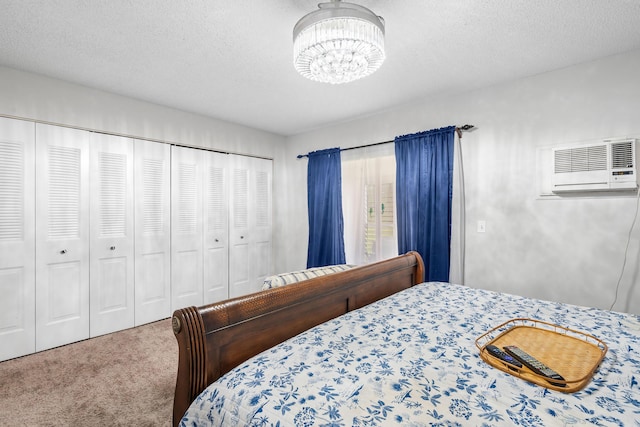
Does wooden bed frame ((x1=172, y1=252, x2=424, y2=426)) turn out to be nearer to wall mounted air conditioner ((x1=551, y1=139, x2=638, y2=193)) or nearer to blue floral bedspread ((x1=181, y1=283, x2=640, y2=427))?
blue floral bedspread ((x1=181, y1=283, x2=640, y2=427))

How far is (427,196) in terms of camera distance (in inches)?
125

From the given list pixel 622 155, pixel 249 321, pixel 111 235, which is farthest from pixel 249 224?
pixel 622 155

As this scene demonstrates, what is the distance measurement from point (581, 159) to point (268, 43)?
98.4 inches

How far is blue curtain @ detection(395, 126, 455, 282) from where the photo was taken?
10.0ft

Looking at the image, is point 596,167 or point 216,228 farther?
point 216,228

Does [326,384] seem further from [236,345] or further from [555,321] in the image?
[555,321]

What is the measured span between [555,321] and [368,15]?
190 cm

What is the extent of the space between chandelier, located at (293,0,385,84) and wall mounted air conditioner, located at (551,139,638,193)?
1.80m

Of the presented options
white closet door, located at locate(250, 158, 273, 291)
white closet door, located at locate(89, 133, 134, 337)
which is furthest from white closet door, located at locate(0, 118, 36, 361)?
white closet door, located at locate(250, 158, 273, 291)

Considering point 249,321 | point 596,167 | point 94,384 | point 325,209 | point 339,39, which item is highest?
point 339,39

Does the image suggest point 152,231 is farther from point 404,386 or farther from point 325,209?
point 404,386

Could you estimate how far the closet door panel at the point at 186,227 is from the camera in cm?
350

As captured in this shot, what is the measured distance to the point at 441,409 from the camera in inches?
36.7

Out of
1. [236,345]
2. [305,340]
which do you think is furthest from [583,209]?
[236,345]
